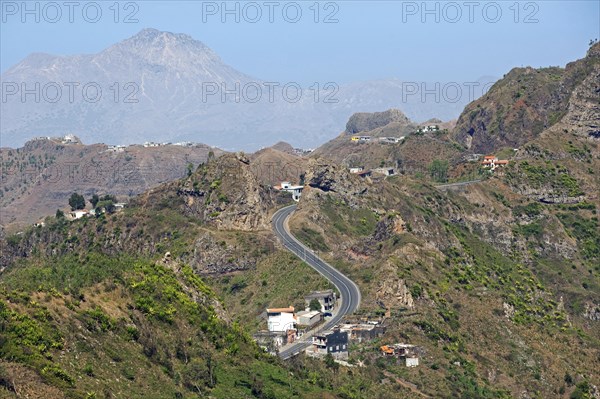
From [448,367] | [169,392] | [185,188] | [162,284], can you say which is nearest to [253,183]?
[185,188]

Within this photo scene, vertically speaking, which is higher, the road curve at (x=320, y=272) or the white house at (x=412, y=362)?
the road curve at (x=320, y=272)

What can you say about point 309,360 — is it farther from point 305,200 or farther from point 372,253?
point 305,200

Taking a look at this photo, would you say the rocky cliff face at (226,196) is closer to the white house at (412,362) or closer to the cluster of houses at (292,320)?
Result: the cluster of houses at (292,320)

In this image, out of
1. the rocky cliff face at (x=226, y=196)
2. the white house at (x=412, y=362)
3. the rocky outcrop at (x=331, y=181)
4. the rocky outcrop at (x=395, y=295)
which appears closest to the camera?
the white house at (x=412, y=362)

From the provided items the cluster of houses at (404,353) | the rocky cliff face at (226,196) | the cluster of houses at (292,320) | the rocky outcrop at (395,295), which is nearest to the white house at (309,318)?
the cluster of houses at (292,320)

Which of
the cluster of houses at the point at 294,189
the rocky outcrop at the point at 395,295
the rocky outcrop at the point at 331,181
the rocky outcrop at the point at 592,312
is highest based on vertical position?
the rocky outcrop at the point at 331,181

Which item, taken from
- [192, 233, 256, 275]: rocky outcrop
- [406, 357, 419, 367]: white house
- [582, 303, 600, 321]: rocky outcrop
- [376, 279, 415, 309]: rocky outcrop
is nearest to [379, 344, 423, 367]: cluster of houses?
[406, 357, 419, 367]: white house

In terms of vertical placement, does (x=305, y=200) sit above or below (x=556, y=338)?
above
